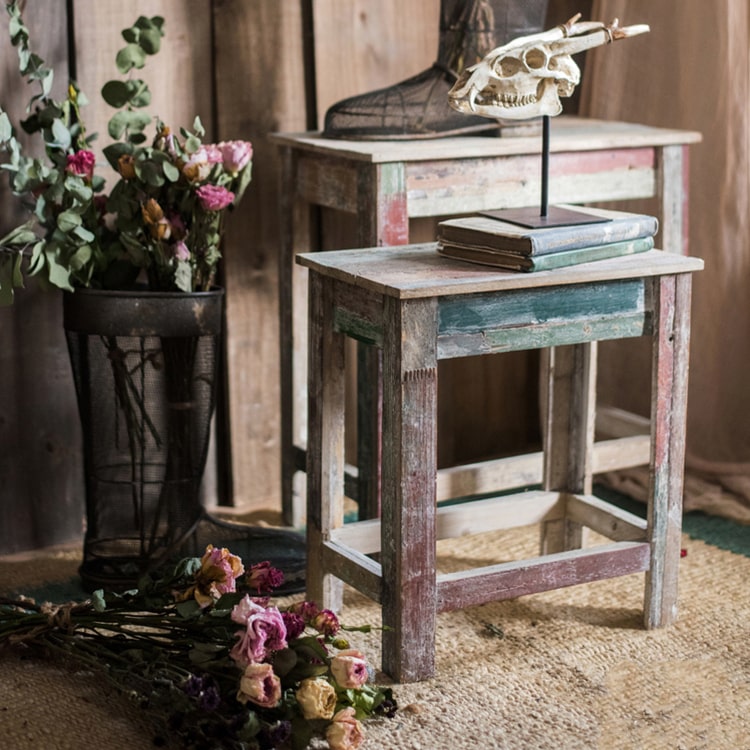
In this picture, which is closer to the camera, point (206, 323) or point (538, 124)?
point (206, 323)

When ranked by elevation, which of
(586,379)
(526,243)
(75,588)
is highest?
(526,243)

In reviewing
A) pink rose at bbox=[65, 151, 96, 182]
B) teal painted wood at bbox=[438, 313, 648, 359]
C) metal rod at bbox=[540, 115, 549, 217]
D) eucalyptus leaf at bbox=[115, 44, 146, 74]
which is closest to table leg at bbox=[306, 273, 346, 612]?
teal painted wood at bbox=[438, 313, 648, 359]

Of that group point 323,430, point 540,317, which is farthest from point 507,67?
point 323,430

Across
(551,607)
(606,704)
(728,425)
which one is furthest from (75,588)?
(728,425)

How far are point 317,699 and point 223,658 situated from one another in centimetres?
17

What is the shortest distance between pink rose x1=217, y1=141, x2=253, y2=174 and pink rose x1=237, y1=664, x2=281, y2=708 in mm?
971

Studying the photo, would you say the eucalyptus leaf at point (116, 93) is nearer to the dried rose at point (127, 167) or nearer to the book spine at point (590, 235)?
the dried rose at point (127, 167)

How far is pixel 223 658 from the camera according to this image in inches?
68.2

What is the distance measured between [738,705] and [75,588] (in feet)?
3.87

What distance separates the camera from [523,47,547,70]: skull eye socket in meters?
1.92

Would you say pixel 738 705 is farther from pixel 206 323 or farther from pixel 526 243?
pixel 206 323

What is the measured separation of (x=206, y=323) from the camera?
2268 millimetres

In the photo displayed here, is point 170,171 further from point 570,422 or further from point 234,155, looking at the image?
point 570,422

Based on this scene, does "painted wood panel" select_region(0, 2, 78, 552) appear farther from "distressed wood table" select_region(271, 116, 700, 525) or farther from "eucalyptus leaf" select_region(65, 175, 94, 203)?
"distressed wood table" select_region(271, 116, 700, 525)
